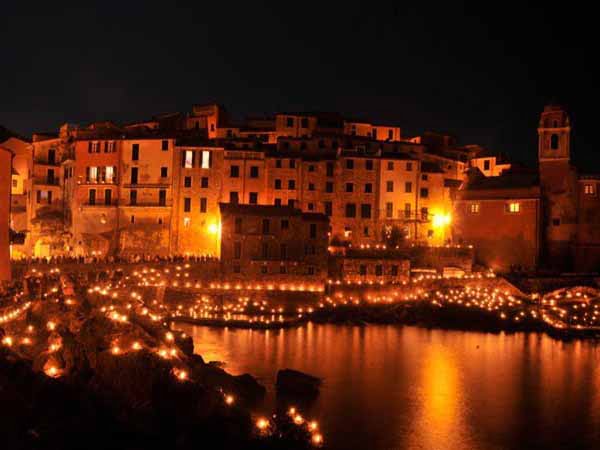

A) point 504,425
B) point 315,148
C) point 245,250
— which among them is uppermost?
point 315,148

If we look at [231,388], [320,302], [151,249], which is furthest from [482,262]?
[231,388]

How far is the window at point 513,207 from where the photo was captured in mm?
54625

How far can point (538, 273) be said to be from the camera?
53.0m

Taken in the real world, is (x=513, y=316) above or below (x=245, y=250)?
below

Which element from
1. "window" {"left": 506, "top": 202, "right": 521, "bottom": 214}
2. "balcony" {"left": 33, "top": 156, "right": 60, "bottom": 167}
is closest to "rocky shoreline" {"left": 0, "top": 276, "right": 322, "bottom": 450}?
"window" {"left": 506, "top": 202, "right": 521, "bottom": 214}

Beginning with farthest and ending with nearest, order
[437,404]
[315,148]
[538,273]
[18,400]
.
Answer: [315,148] → [538,273] → [437,404] → [18,400]

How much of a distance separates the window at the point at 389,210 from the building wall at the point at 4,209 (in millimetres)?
33936

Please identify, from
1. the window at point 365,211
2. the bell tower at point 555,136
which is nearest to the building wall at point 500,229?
the bell tower at point 555,136

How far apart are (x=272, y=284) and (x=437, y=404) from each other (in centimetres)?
2181

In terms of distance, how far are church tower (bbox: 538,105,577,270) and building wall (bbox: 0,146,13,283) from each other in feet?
129

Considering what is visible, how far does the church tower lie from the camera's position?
2142 inches

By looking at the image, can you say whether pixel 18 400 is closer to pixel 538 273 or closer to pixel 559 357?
pixel 559 357

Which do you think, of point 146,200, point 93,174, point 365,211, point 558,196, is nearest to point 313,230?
point 365,211

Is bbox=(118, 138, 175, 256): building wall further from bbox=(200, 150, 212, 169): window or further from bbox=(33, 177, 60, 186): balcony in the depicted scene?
bbox=(33, 177, 60, 186): balcony
